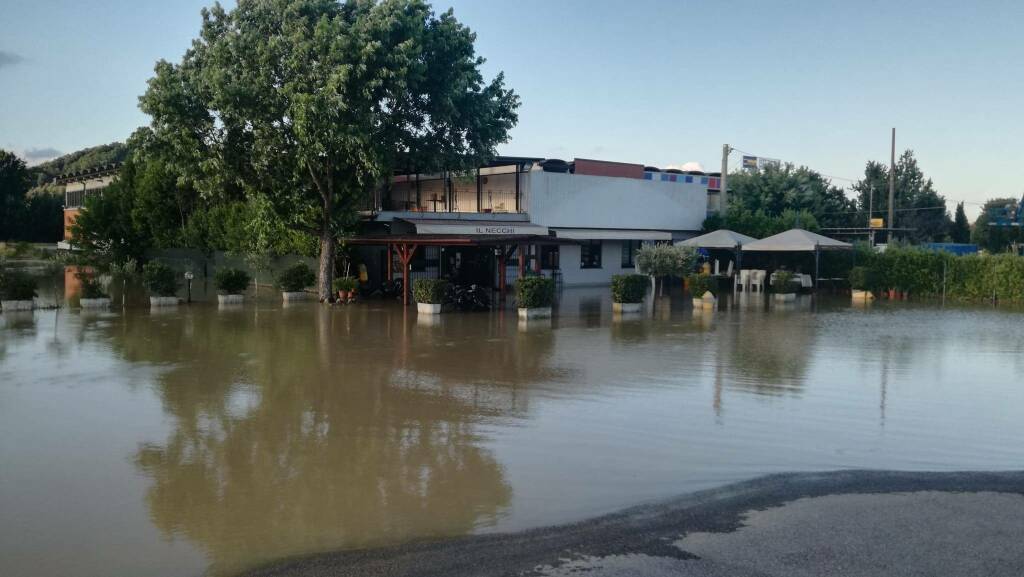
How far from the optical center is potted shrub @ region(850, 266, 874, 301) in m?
26.8

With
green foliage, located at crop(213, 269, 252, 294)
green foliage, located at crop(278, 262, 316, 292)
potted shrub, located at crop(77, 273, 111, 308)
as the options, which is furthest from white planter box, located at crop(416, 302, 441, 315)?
potted shrub, located at crop(77, 273, 111, 308)

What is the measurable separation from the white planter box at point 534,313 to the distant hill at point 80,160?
248 ft

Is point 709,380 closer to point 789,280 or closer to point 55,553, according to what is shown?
point 55,553

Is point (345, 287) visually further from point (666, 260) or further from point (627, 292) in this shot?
point (666, 260)

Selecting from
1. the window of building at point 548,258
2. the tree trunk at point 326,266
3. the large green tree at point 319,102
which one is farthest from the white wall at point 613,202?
the tree trunk at point 326,266

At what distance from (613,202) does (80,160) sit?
88.7 meters

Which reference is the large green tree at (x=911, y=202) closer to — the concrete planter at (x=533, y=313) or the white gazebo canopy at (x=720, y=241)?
the white gazebo canopy at (x=720, y=241)

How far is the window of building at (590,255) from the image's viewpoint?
3475 centimetres

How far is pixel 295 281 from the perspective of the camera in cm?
2509

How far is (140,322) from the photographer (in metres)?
19.5

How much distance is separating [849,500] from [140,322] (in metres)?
17.7

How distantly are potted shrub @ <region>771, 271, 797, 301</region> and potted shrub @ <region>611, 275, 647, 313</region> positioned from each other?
6647 mm

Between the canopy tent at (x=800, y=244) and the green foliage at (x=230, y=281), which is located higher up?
the canopy tent at (x=800, y=244)

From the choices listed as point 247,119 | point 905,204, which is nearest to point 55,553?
point 247,119
